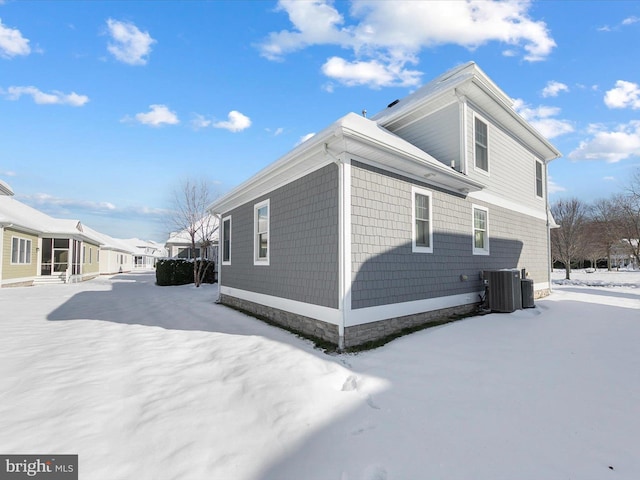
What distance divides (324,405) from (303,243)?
11.5 feet

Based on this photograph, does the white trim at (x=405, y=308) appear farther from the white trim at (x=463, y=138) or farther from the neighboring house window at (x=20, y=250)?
the neighboring house window at (x=20, y=250)

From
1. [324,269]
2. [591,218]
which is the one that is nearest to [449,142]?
[324,269]

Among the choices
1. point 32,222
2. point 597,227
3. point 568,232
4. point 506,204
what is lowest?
point 506,204

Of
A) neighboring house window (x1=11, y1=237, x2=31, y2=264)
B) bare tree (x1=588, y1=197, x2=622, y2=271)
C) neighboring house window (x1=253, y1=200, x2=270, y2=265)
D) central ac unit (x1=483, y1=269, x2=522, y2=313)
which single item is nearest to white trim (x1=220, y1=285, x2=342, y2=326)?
neighboring house window (x1=253, y1=200, x2=270, y2=265)

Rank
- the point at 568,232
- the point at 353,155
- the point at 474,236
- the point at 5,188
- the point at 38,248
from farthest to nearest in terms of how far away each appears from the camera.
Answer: the point at 568,232 → the point at 38,248 → the point at 5,188 → the point at 474,236 → the point at 353,155

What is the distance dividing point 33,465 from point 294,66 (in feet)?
39.5

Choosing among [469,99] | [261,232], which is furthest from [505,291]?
[261,232]

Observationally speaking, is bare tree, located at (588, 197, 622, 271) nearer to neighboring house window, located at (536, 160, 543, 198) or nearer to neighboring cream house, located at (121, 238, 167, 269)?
neighboring house window, located at (536, 160, 543, 198)

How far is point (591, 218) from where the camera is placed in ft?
118

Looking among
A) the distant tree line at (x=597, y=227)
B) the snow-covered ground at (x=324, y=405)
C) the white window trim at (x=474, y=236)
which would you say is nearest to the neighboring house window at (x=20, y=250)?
the snow-covered ground at (x=324, y=405)

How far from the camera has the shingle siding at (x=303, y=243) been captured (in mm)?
5473

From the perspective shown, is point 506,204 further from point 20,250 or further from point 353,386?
point 20,250

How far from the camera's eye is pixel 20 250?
658 inches

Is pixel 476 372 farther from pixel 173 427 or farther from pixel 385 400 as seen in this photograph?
pixel 173 427
